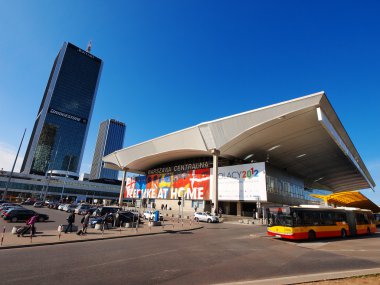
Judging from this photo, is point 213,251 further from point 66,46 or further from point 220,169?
point 66,46

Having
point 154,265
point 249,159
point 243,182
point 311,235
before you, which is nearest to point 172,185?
point 249,159

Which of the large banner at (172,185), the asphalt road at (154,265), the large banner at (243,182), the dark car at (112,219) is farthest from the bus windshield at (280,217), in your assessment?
the large banner at (172,185)

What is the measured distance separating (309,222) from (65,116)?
14591 cm

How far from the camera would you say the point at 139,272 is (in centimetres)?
767

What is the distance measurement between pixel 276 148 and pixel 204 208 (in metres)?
21.6

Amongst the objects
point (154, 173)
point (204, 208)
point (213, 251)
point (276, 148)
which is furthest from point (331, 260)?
point (154, 173)

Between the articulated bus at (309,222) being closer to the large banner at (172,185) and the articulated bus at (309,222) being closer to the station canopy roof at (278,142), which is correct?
the station canopy roof at (278,142)

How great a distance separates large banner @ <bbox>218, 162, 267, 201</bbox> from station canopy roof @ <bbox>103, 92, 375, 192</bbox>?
A: 3662 millimetres

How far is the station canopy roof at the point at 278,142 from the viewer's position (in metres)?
35.2

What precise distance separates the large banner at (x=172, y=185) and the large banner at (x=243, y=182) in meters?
5.05

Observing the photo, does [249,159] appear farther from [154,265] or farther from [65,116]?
[65,116]

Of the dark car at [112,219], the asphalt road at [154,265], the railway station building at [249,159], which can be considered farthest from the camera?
the railway station building at [249,159]

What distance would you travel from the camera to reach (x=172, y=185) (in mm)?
66625

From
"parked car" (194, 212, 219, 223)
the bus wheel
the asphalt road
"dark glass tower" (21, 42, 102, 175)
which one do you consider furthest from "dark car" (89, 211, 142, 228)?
"dark glass tower" (21, 42, 102, 175)
